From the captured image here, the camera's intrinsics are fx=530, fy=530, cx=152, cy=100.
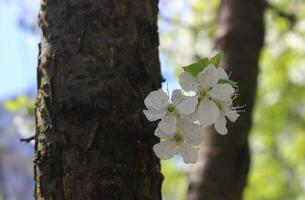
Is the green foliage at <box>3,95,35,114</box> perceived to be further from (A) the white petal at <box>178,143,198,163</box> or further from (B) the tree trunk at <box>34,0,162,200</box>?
(A) the white petal at <box>178,143,198,163</box>

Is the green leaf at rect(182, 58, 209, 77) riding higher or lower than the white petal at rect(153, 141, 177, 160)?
higher

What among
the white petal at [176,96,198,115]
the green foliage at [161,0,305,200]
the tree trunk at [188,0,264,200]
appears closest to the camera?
the white petal at [176,96,198,115]

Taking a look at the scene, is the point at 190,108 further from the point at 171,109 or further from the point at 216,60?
the point at 216,60

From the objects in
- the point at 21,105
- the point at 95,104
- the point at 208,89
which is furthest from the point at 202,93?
the point at 21,105

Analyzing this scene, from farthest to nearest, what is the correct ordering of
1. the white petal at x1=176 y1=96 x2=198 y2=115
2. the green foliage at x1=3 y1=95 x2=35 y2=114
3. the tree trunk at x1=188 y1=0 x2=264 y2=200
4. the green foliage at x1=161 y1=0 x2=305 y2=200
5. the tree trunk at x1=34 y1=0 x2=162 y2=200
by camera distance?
the green foliage at x1=161 y1=0 x2=305 y2=200 < the green foliage at x1=3 y1=95 x2=35 y2=114 < the tree trunk at x1=188 y1=0 x2=264 y2=200 < the tree trunk at x1=34 y1=0 x2=162 y2=200 < the white petal at x1=176 y1=96 x2=198 y2=115

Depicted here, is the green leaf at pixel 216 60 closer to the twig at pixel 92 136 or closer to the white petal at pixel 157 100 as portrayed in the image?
the white petal at pixel 157 100

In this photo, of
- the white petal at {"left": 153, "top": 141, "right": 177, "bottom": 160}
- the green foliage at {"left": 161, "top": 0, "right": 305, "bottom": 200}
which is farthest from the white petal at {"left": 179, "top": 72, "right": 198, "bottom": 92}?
the green foliage at {"left": 161, "top": 0, "right": 305, "bottom": 200}
